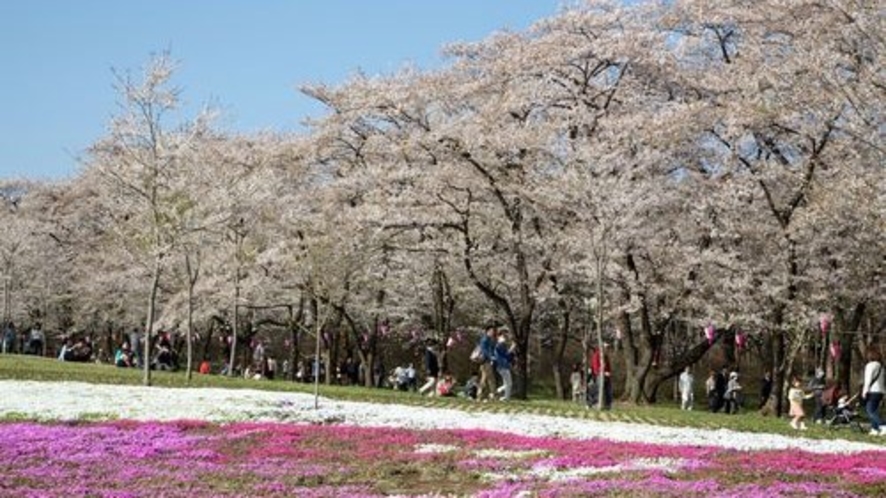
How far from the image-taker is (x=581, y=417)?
81.5 feet

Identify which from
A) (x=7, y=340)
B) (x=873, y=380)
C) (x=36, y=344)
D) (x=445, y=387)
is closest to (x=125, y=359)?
(x=7, y=340)

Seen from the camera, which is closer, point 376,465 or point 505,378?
point 376,465

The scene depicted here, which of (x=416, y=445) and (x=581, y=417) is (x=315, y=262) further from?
(x=416, y=445)

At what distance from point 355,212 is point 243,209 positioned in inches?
264

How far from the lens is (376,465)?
14.7 metres

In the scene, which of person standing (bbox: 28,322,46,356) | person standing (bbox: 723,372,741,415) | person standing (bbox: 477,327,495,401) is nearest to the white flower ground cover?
person standing (bbox: 477,327,495,401)

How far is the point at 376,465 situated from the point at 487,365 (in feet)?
55.7

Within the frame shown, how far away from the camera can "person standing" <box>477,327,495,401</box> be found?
3020 cm

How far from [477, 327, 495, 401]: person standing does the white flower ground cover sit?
15.8ft

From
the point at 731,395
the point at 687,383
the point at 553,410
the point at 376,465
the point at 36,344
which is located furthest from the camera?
the point at 36,344

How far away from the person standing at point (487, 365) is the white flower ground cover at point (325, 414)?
482 cm

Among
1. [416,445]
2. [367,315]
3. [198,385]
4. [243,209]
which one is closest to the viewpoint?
[416,445]

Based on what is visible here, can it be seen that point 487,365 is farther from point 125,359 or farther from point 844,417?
point 125,359

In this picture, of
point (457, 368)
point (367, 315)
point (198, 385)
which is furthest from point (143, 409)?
point (457, 368)
